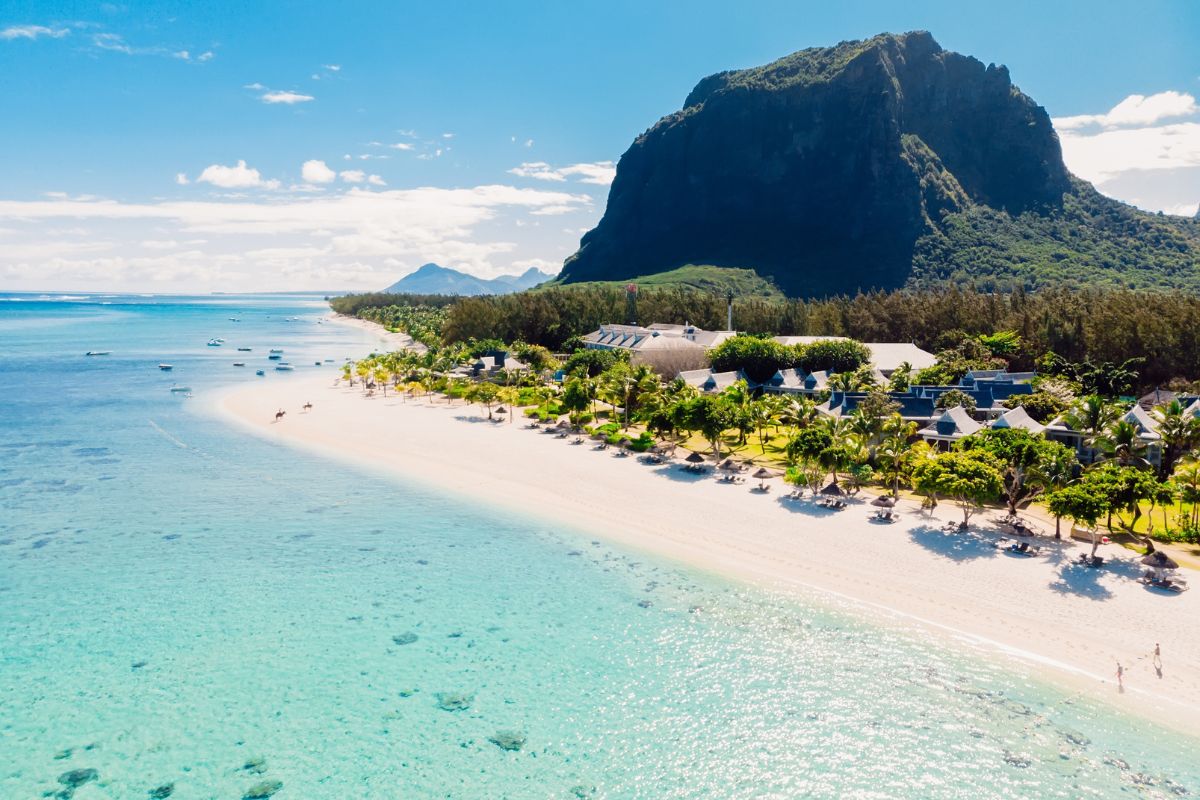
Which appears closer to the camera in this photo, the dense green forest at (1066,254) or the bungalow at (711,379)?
the bungalow at (711,379)

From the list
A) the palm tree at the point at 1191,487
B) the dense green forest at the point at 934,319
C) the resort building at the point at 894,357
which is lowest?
the palm tree at the point at 1191,487

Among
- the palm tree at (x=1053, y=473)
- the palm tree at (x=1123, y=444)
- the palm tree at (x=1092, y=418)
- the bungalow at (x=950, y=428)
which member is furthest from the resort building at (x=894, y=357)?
the palm tree at (x=1053, y=473)

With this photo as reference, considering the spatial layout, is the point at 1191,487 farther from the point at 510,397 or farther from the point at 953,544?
the point at 510,397

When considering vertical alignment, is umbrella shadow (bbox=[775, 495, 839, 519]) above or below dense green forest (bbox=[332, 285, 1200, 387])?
below

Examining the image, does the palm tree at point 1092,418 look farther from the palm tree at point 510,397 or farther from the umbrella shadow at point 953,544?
the palm tree at point 510,397

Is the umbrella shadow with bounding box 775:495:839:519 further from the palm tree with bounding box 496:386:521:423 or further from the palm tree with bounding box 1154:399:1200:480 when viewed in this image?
the palm tree with bounding box 496:386:521:423

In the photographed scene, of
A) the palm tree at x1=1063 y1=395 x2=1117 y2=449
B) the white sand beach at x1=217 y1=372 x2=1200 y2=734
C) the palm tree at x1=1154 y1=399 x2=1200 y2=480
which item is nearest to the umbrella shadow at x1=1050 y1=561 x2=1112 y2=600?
the white sand beach at x1=217 y1=372 x2=1200 y2=734
